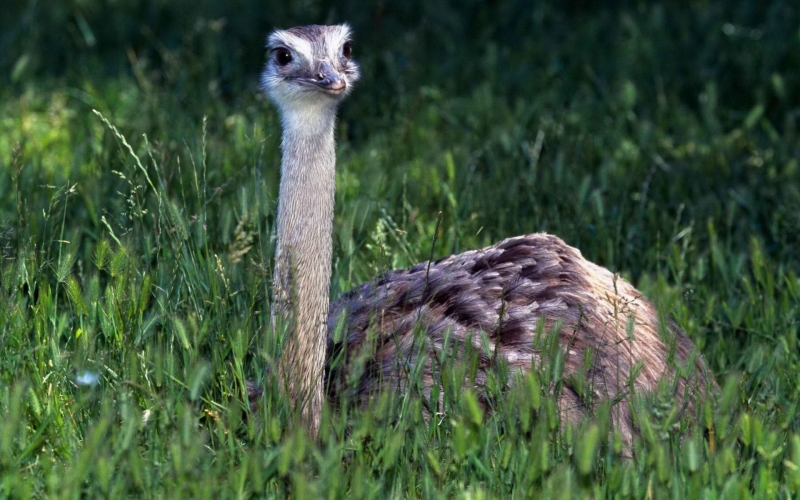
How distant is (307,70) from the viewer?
391 cm

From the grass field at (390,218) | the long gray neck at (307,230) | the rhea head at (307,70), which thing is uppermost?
the rhea head at (307,70)

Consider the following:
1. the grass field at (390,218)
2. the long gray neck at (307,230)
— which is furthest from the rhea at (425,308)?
the grass field at (390,218)

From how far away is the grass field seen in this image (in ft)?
10.5

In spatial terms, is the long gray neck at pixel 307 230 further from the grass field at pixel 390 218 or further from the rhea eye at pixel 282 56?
the rhea eye at pixel 282 56

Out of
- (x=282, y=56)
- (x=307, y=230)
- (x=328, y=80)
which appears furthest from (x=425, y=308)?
(x=282, y=56)

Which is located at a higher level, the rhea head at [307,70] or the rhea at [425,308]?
the rhea head at [307,70]

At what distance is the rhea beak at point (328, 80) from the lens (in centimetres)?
379

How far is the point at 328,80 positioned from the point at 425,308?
0.80m

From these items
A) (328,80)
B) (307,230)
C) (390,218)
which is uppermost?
(328,80)

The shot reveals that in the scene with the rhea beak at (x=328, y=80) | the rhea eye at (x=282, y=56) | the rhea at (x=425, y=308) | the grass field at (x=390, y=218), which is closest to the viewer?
the grass field at (x=390, y=218)

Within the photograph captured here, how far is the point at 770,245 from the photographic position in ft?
18.6

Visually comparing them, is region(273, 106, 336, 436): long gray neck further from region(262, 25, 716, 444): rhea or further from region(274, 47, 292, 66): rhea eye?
region(274, 47, 292, 66): rhea eye

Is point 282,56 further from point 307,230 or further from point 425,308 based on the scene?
point 425,308

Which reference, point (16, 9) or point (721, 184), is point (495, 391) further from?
point (16, 9)
